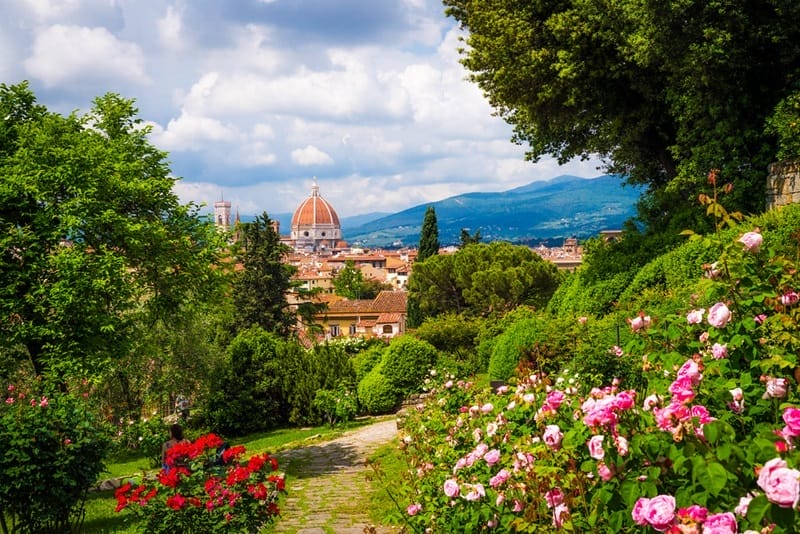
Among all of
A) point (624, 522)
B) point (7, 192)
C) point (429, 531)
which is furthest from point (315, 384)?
point (624, 522)

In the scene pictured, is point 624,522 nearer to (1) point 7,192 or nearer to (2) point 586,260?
(1) point 7,192

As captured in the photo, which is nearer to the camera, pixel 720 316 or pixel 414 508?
pixel 720 316

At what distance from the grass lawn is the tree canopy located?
9.31m

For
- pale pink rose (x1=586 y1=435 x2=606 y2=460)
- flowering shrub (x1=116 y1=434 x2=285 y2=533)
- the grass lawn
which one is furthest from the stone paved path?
pale pink rose (x1=586 y1=435 x2=606 y2=460)

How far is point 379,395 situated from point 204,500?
550 inches

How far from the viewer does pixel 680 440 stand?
235 centimetres

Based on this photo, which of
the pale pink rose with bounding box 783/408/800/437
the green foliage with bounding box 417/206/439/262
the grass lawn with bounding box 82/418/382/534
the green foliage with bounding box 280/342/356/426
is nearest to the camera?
the pale pink rose with bounding box 783/408/800/437

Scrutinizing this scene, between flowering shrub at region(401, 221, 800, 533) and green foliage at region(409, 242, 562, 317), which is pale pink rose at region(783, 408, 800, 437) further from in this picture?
green foliage at region(409, 242, 562, 317)

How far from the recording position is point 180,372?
2072 centimetres

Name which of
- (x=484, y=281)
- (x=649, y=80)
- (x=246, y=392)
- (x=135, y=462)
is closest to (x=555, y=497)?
(x=649, y=80)

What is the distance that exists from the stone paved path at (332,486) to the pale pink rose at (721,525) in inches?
117

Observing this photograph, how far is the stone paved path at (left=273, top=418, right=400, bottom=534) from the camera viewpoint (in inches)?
274

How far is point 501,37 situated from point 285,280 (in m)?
23.2

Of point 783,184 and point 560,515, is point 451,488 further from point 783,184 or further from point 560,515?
point 783,184
